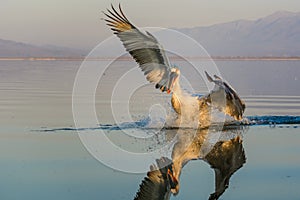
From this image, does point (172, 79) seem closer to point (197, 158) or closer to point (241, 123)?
point (197, 158)

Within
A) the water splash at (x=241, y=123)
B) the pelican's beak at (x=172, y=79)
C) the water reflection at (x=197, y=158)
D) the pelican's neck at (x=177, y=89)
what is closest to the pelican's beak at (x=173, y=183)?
the water reflection at (x=197, y=158)

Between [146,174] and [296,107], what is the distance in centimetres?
779

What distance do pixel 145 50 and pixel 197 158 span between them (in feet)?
7.78

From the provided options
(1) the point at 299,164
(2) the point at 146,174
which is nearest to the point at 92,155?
(2) the point at 146,174

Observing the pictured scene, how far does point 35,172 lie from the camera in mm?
7219

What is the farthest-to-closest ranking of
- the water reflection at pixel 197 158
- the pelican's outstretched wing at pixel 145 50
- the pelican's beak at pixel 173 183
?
the pelican's outstretched wing at pixel 145 50
the water reflection at pixel 197 158
the pelican's beak at pixel 173 183

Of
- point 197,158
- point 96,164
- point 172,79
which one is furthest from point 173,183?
point 172,79

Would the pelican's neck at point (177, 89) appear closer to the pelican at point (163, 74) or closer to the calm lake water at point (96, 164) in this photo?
the pelican at point (163, 74)

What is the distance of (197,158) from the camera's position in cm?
826

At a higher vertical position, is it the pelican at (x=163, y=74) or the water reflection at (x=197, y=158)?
the pelican at (x=163, y=74)

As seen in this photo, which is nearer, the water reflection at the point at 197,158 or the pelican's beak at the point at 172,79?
the water reflection at the point at 197,158

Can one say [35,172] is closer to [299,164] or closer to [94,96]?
[299,164]

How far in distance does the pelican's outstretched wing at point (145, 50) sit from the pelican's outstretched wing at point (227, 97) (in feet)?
2.34

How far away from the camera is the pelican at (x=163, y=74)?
9773 mm
